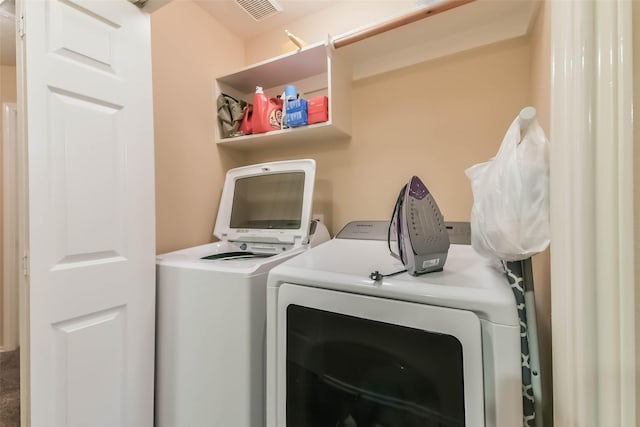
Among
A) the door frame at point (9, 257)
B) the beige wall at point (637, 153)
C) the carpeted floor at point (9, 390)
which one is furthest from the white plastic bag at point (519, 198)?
the door frame at point (9, 257)

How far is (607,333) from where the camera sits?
1.37 feet

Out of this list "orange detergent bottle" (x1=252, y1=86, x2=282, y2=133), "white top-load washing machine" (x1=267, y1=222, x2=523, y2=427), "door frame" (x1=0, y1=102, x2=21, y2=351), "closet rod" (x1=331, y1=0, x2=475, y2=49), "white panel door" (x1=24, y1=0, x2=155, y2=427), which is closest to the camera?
"white top-load washing machine" (x1=267, y1=222, x2=523, y2=427)

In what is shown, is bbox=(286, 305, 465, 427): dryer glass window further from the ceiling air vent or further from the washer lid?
the ceiling air vent

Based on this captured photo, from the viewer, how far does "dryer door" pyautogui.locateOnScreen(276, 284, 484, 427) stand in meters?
0.63

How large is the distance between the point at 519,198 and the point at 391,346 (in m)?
0.48

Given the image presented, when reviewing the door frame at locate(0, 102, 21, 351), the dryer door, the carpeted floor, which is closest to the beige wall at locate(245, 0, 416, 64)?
the dryer door

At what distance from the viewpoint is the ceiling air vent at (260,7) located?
1.71m

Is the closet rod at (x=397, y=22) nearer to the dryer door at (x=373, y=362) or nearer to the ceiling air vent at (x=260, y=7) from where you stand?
the ceiling air vent at (x=260, y=7)

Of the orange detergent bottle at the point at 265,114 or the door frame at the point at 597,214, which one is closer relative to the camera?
the door frame at the point at 597,214

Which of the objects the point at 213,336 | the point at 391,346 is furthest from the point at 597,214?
the point at 213,336

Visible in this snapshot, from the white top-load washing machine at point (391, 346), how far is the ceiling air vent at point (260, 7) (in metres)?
1.68

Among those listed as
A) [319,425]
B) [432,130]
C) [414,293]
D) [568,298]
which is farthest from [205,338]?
[432,130]

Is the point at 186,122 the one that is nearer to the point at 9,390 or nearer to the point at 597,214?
the point at 597,214

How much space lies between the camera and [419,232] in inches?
30.5
